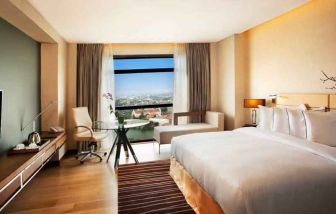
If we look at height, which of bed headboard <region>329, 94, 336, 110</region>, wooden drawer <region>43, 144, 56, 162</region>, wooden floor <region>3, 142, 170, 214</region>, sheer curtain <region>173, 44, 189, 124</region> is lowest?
wooden floor <region>3, 142, 170, 214</region>

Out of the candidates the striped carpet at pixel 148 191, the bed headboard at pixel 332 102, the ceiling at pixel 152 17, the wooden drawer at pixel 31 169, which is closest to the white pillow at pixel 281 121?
the bed headboard at pixel 332 102

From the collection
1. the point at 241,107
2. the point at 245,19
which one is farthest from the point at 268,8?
the point at 241,107

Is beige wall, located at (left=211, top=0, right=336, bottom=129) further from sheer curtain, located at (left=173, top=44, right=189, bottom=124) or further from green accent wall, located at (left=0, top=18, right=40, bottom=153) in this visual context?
green accent wall, located at (left=0, top=18, right=40, bottom=153)

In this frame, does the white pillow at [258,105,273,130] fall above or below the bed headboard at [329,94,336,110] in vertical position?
below

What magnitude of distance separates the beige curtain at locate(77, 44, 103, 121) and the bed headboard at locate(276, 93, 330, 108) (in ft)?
12.5

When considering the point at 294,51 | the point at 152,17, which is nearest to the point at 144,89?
the point at 152,17

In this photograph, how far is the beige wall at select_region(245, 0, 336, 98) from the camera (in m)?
3.22

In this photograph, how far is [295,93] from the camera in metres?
3.76

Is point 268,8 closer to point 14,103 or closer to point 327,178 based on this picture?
point 327,178

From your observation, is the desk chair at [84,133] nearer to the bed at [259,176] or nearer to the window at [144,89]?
the window at [144,89]

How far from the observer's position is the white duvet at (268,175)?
1.72 m

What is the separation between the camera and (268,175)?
1823 millimetres

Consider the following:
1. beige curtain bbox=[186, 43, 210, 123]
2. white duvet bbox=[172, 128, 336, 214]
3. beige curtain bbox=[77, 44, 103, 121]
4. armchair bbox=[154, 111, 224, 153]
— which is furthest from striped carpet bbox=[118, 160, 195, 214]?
beige curtain bbox=[186, 43, 210, 123]

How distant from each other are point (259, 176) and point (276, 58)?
3057 millimetres
